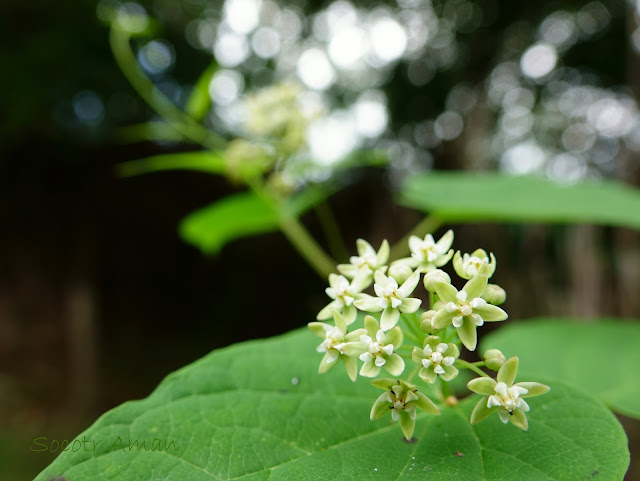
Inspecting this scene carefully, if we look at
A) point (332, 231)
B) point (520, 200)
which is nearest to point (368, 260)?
point (520, 200)

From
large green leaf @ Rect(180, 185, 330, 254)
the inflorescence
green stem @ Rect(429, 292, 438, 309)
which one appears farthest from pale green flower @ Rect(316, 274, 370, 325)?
large green leaf @ Rect(180, 185, 330, 254)

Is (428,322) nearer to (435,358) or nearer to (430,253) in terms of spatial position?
(435,358)

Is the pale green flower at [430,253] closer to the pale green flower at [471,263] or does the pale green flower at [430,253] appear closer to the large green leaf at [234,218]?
the pale green flower at [471,263]

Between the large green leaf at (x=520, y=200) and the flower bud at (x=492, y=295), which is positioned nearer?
the flower bud at (x=492, y=295)

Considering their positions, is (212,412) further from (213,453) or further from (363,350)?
(363,350)

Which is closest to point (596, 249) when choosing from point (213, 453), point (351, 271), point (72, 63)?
point (351, 271)

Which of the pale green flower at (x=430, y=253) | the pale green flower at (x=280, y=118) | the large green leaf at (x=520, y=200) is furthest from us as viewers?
the pale green flower at (x=280, y=118)

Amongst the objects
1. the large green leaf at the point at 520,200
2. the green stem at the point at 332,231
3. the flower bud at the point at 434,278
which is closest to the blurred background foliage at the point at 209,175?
the green stem at the point at 332,231
